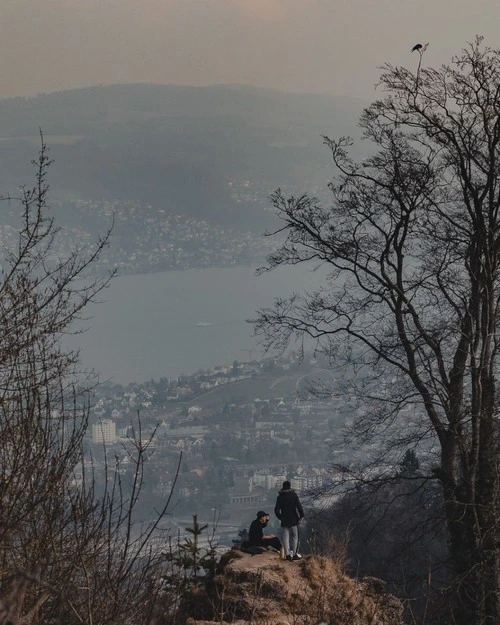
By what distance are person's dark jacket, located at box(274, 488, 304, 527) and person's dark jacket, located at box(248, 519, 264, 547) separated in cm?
49

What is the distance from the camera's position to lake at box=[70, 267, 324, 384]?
142 metres

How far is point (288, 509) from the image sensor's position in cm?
1271

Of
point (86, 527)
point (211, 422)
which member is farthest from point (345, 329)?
point (211, 422)

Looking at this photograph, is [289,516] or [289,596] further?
[289,516]

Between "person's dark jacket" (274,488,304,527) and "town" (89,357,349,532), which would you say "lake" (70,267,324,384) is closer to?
"town" (89,357,349,532)

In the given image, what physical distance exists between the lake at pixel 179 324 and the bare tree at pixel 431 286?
4409 inches

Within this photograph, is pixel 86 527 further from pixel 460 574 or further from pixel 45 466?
pixel 460 574

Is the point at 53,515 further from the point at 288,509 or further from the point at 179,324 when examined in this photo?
the point at 179,324

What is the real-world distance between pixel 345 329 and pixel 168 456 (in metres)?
72.6

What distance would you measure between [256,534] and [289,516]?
0.65 meters

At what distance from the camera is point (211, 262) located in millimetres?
194250

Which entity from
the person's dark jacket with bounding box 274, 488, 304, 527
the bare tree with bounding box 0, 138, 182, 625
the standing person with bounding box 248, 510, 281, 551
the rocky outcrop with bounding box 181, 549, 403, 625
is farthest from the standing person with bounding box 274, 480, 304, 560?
the bare tree with bounding box 0, 138, 182, 625

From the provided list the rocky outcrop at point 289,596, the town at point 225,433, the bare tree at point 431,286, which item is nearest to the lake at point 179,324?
the town at point 225,433

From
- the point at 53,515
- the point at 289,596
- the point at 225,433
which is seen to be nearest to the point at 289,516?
the point at 289,596
